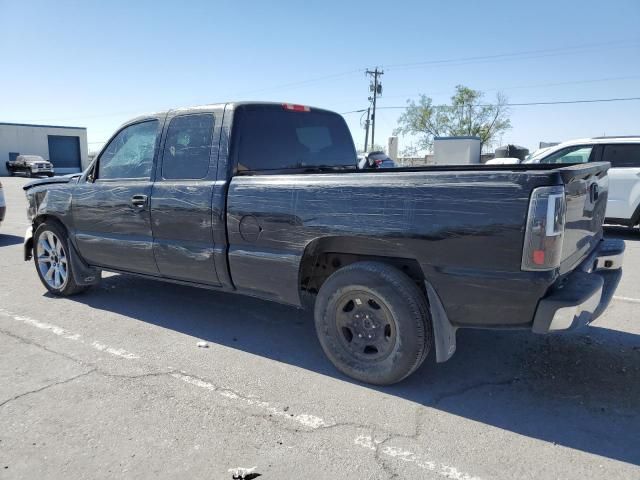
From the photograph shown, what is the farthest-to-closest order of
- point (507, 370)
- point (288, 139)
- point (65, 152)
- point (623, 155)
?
1. point (65, 152)
2. point (623, 155)
3. point (288, 139)
4. point (507, 370)

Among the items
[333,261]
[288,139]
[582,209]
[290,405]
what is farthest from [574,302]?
[288,139]

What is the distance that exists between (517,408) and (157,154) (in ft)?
11.7

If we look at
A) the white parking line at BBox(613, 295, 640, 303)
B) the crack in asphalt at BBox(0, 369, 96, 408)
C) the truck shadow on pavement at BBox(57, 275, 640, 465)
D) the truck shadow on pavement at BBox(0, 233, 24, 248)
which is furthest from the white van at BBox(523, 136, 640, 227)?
the truck shadow on pavement at BBox(0, 233, 24, 248)

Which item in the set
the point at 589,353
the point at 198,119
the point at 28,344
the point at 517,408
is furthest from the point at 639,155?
the point at 28,344

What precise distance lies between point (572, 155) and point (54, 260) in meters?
8.96

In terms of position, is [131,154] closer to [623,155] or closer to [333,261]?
[333,261]

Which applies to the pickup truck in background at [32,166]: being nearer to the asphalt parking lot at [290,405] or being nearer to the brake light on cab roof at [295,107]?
the asphalt parking lot at [290,405]

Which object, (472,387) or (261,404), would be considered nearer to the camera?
(261,404)

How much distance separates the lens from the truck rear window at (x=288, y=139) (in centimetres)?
393

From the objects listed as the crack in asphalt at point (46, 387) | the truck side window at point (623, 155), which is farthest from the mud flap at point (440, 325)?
the truck side window at point (623, 155)

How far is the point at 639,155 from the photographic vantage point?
8773 millimetres

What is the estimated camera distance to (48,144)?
44.4 m

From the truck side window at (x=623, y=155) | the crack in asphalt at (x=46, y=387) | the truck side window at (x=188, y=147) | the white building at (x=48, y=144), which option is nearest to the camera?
the crack in asphalt at (x=46, y=387)

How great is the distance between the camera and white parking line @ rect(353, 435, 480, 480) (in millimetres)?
2361
